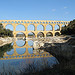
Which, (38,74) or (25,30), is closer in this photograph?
(38,74)

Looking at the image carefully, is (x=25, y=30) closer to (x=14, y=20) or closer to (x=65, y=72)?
(x=14, y=20)

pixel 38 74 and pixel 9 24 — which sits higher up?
pixel 9 24

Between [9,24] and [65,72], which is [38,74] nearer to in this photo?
[65,72]

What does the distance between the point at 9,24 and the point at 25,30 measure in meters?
9.65

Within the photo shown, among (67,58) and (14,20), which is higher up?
(14,20)

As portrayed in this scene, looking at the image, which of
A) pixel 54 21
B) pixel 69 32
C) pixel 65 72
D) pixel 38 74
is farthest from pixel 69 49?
pixel 54 21

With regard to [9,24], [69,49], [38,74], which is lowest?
[38,74]

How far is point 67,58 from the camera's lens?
6.43m

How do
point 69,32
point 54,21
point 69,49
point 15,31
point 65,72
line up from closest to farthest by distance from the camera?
point 65,72 → point 69,49 → point 69,32 → point 15,31 → point 54,21

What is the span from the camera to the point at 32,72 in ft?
16.8

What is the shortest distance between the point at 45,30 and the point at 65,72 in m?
55.7

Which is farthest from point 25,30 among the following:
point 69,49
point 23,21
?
point 69,49

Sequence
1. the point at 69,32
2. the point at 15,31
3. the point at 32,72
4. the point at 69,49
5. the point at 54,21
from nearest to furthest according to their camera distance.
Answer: the point at 32,72 → the point at 69,49 → the point at 69,32 → the point at 15,31 → the point at 54,21

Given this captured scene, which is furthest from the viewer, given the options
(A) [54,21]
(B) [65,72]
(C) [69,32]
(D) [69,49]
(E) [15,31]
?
(A) [54,21]
